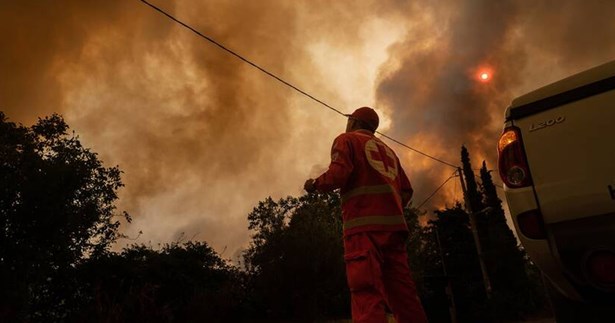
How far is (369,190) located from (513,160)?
1.26 meters

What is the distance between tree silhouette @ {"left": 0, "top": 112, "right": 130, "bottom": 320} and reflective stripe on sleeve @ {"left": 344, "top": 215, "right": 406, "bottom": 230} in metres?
20.5

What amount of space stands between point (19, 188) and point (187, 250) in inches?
417

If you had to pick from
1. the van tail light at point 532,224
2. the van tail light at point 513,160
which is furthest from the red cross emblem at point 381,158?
the van tail light at point 532,224

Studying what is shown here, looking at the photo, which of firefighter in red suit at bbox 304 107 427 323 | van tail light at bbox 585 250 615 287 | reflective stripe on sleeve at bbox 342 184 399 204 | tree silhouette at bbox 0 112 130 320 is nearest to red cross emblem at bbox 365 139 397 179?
firefighter in red suit at bbox 304 107 427 323

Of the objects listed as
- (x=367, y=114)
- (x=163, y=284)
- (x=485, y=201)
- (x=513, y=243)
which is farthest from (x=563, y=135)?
(x=485, y=201)

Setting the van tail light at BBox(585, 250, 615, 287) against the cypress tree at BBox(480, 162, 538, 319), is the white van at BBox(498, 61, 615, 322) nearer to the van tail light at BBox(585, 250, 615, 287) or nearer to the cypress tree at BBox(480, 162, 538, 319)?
the van tail light at BBox(585, 250, 615, 287)

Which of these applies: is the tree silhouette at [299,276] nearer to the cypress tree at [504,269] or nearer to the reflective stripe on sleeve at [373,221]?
the cypress tree at [504,269]

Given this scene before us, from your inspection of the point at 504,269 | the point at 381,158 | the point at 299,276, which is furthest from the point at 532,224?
the point at 504,269

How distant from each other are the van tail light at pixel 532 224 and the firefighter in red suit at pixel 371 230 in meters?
1.05

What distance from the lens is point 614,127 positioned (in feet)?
5.73

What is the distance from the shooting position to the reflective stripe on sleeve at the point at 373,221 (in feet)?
9.66

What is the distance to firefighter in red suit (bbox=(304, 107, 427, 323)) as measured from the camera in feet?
8.77

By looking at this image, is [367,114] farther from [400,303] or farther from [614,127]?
[614,127]

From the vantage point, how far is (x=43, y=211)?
22.7 metres
